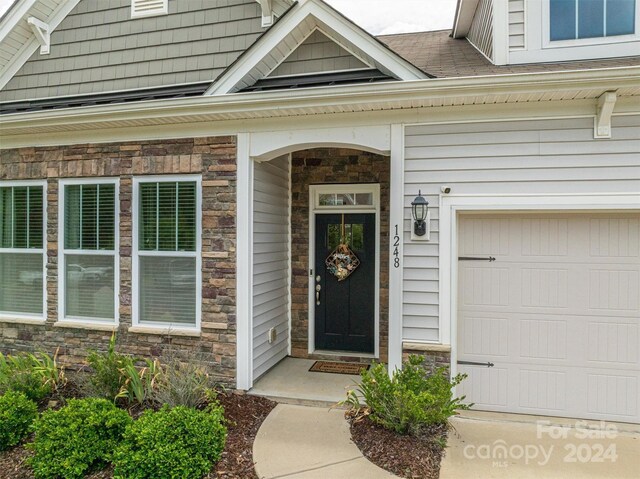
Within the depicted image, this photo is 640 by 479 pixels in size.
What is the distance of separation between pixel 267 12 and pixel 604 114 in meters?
3.62

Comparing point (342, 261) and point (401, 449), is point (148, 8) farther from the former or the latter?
point (401, 449)

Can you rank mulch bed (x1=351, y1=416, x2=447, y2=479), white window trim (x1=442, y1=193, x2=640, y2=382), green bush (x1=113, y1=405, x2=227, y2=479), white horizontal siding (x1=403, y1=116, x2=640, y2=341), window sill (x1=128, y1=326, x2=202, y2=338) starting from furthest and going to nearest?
window sill (x1=128, y1=326, x2=202, y2=338) < white window trim (x1=442, y1=193, x2=640, y2=382) < white horizontal siding (x1=403, y1=116, x2=640, y2=341) < mulch bed (x1=351, y1=416, x2=447, y2=479) < green bush (x1=113, y1=405, x2=227, y2=479)

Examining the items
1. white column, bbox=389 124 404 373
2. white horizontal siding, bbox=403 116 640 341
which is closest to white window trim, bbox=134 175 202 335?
white column, bbox=389 124 404 373

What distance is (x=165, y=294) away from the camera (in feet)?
→ 15.3

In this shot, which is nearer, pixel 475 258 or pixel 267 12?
pixel 475 258

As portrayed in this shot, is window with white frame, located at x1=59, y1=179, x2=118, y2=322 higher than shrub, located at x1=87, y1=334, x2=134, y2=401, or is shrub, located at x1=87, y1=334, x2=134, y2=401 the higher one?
window with white frame, located at x1=59, y1=179, x2=118, y2=322

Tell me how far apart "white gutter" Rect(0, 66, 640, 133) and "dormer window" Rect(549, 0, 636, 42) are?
105 cm

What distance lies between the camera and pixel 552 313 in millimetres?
3963

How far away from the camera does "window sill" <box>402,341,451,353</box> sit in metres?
3.92

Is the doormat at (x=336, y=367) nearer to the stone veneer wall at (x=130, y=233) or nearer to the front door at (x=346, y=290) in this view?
the front door at (x=346, y=290)

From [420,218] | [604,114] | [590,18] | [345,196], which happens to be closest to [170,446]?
[420,218]

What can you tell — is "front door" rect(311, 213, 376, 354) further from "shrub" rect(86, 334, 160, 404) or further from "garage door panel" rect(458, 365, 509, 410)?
"shrub" rect(86, 334, 160, 404)

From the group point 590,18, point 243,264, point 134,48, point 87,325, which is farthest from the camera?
point 134,48

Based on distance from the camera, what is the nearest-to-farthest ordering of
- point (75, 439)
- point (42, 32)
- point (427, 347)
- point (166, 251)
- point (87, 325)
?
point (75, 439) < point (427, 347) < point (166, 251) < point (87, 325) < point (42, 32)
